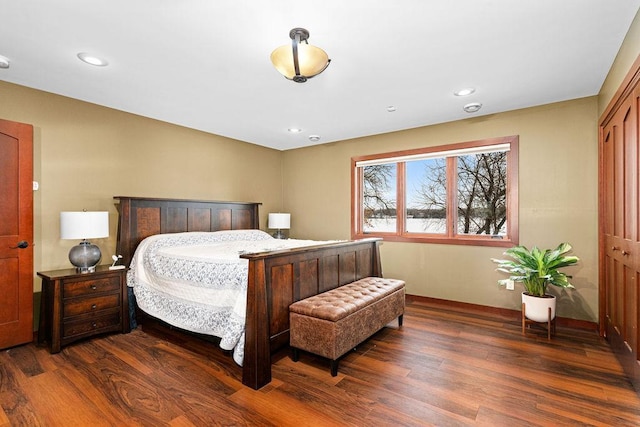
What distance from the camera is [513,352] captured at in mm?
2795

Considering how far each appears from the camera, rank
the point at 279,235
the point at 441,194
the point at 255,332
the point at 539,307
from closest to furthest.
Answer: the point at 255,332, the point at 539,307, the point at 441,194, the point at 279,235

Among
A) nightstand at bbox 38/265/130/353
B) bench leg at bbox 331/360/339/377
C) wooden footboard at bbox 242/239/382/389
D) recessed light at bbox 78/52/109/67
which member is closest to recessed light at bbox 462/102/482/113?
wooden footboard at bbox 242/239/382/389

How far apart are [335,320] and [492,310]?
2529mm

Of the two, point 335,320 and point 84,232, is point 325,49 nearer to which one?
point 335,320

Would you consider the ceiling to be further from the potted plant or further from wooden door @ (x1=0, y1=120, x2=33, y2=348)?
the potted plant

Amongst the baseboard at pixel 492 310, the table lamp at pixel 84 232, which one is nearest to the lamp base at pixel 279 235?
the baseboard at pixel 492 310

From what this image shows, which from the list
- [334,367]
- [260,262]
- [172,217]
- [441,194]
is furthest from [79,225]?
[441,194]

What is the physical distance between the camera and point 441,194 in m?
4.36

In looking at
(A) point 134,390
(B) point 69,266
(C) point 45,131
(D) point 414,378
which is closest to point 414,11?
(D) point 414,378

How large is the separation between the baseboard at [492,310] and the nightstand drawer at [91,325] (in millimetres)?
3511

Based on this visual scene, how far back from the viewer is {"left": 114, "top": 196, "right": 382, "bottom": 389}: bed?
228cm

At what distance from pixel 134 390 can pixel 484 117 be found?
4.43 meters

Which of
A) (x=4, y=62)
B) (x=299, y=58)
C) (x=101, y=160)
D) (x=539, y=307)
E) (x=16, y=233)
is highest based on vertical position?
(x=4, y=62)

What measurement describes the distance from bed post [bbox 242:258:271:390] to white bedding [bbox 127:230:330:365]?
11 centimetres
